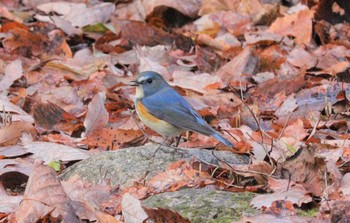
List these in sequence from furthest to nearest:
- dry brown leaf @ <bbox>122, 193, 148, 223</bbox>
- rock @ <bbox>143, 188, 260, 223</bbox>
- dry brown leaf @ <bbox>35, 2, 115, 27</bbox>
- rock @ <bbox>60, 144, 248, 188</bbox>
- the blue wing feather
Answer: dry brown leaf @ <bbox>35, 2, 115, 27</bbox> < the blue wing feather < rock @ <bbox>60, 144, 248, 188</bbox> < rock @ <bbox>143, 188, 260, 223</bbox> < dry brown leaf @ <bbox>122, 193, 148, 223</bbox>

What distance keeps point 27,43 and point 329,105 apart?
12.2 feet

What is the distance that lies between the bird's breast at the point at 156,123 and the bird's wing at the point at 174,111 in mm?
29

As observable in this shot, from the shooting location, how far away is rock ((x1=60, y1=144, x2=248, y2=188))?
4777mm

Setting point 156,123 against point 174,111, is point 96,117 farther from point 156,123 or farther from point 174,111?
point 174,111

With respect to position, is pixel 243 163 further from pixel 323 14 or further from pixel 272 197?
pixel 323 14

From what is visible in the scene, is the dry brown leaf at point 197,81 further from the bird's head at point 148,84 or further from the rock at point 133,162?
the rock at point 133,162

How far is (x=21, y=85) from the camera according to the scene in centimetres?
768

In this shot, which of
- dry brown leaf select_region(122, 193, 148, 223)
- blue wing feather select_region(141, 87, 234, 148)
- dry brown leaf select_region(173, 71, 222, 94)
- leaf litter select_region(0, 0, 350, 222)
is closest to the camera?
dry brown leaf select_region(122, 193, 148, 223)

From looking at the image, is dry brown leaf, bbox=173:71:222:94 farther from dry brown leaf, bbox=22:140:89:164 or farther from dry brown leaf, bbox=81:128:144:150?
dry brown leaf, bbox=22:140:89:164

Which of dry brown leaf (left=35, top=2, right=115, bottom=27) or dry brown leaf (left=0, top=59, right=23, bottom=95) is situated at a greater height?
dry brown leaf (left=0, top=59, right=23, bottom=95)

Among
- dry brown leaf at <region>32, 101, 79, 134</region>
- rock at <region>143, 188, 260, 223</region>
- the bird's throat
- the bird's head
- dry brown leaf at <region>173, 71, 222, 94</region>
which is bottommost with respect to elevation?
dry brown leaf at <region>173, 71, 222, 94</region>

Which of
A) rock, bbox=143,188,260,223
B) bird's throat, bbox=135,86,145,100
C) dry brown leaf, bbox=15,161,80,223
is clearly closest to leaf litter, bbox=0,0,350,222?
dry brown leaf, bbox=15,161,80,223

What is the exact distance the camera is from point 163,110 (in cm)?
612

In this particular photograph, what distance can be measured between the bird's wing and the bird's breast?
0.10 feet
